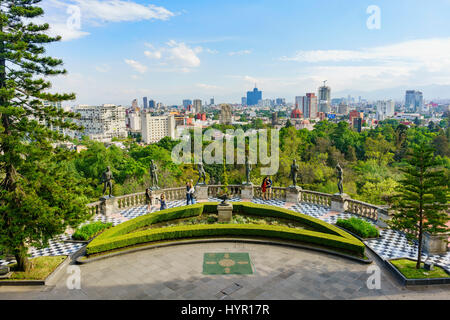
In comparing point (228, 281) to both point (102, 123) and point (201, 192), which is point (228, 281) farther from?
point (102, 123)

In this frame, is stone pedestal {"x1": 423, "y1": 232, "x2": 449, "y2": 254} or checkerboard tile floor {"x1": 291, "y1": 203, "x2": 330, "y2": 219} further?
checkerboard tile floor {"x1": 291, "y1": 203, "x2": 330, "y2": 219}

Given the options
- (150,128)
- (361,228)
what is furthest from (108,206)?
(150,128)

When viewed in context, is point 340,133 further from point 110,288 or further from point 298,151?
point 110,288

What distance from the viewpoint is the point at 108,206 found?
78.1 ft

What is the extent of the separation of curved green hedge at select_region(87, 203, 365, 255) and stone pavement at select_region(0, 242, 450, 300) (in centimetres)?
79

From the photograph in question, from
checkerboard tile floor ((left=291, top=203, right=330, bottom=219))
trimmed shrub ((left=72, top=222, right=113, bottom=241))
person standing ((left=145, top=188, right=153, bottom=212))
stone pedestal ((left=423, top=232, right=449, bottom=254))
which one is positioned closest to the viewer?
stone pedestal ((left=423, top=232, right=449, bottom=254))

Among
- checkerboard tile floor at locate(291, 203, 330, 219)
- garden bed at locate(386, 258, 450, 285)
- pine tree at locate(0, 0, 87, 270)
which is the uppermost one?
pine tree at locate(0, 0, 87, 270)

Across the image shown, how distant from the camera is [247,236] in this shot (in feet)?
62.0

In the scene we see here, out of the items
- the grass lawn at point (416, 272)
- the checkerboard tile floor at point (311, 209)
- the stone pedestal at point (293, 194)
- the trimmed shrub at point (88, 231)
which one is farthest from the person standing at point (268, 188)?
→ the trimmed shrub at point (88, 231)

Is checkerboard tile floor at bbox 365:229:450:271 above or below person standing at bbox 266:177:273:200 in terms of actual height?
below

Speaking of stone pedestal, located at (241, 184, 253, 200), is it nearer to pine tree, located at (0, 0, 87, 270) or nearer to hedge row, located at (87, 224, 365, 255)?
hedge row, located at (87, 224, 365, 255)

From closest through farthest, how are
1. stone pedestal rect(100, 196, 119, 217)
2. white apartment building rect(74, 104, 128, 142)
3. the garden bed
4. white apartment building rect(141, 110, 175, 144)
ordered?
the garden bed < stone pedestal rect(100, 196, 119, 217) < white apartment building rect(74, 104, 128, 142) < white apartment building rect(141, 110, 175, 144)

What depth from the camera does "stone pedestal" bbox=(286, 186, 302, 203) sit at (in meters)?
26.2

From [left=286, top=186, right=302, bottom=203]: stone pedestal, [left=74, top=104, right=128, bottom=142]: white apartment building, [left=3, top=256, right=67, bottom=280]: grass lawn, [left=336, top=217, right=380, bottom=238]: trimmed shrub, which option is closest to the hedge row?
[left=3, top=256, right=67, bottom=280]: grass lawn
